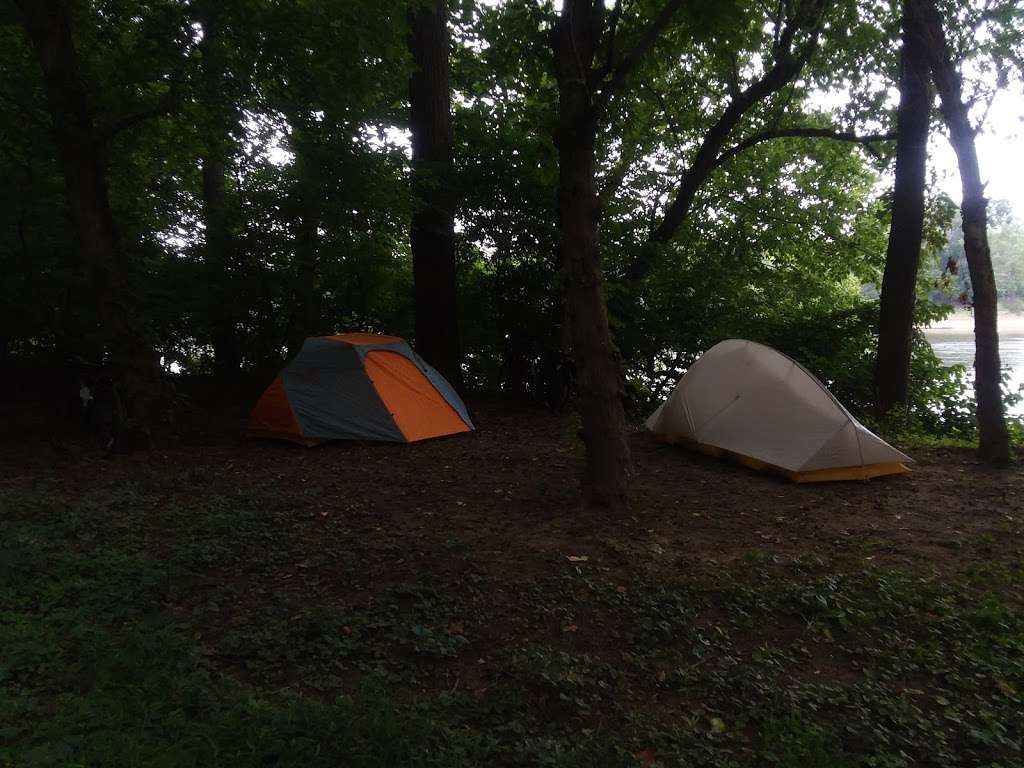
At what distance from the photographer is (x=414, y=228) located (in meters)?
12.0

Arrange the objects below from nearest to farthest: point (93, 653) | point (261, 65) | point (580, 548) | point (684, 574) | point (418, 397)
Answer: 1. point (93, 653)
2. point (684, 574)
3. point (580, 548)
4. point (261, 65)
5. point (418, 397)

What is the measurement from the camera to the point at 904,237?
10.3 meters

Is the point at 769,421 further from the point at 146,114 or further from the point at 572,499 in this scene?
the point at 146,114

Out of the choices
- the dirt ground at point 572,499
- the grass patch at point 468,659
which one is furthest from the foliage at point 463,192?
the grass patch at point 468,659

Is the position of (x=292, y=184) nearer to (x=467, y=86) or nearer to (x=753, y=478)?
(x=467, y=86)

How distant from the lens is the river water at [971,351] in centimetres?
1112

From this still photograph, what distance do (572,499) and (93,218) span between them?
19.3ft

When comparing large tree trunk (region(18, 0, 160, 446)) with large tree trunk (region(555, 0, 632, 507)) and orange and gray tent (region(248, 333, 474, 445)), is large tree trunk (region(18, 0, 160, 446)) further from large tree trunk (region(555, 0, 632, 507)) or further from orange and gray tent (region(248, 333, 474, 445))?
large tree trunk (region(555, 0, 632, 507))

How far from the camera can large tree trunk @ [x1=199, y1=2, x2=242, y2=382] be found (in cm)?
782

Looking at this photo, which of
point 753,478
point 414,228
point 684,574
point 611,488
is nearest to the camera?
point 684,574

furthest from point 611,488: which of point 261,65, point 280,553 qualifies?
point 261,65

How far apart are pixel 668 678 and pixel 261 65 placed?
7.43 meters

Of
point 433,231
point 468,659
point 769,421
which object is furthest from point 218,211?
point 468,659

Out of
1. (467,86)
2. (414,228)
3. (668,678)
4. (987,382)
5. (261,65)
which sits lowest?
(668,678)
